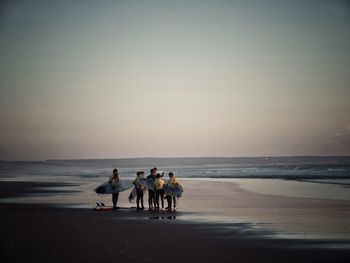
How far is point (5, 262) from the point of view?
33.7ft

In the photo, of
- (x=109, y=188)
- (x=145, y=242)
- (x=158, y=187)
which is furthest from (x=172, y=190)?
(x=145, y=242)

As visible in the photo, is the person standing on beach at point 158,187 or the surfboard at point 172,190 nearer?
the surfboard at point 172,190

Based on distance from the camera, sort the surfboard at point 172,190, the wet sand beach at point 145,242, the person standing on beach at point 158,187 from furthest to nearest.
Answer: the person standing on beach at point 158,187, the surfboard at point 172,190, the wet sand beach at point 145,242

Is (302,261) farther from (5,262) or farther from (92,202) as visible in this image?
(92,202)

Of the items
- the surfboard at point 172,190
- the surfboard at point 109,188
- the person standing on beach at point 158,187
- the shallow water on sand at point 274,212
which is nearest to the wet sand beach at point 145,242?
the shallow water on sand at point 274,212

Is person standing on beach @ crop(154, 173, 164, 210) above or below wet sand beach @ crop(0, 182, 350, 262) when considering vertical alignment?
above

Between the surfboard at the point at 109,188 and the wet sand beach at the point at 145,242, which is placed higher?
the surfboard at the point at 109,188

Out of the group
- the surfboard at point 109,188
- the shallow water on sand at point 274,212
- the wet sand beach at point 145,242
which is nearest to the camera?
the wet sand beach at point 145,242

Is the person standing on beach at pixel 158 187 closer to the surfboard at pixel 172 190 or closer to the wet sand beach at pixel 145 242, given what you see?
the surfboard at pixel 172 190

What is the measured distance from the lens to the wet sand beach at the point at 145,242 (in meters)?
10.9

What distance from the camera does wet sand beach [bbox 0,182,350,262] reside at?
35.8ft

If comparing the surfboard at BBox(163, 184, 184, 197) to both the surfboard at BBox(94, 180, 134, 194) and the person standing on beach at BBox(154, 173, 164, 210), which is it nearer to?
the person standing on beach at BBox(154, 173, 164, 210)

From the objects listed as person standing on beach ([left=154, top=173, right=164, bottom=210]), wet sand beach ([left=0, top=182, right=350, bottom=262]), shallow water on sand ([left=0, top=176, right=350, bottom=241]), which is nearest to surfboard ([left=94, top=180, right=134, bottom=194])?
shallow water on sand ([left=0, top=176, right=350, bottom=241])

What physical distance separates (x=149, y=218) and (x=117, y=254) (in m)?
7.02
